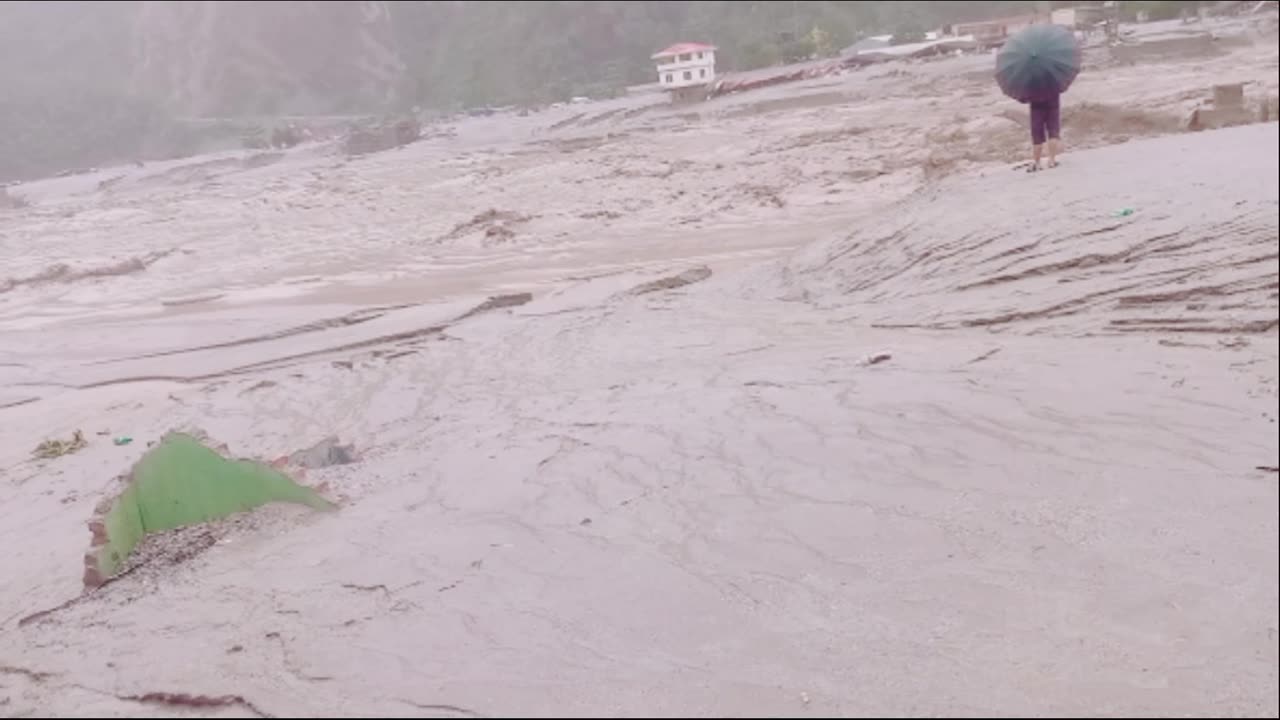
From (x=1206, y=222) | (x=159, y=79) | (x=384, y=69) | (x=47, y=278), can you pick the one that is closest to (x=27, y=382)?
(x=47, y=278)

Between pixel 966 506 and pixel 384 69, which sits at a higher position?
pixel 384 69

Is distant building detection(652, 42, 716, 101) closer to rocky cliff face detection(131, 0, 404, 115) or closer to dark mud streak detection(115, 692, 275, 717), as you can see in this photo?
rocky cliff face detection(131, 0, 404, 115)

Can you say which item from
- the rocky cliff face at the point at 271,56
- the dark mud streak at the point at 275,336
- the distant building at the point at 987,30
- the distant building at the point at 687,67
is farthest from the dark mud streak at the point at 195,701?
the rocky cliff face at the point at 271,56

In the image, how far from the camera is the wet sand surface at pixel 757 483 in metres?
2.77

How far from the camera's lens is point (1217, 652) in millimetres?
2686

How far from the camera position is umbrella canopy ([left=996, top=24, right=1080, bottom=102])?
648cm

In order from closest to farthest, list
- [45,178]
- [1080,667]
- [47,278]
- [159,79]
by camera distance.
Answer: [1080,667] < [47,278] < [45,178] < [159,79]

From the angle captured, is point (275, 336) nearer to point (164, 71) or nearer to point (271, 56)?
point (164, 71)

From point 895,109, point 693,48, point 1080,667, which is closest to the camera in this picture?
point 1080,667

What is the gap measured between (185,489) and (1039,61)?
553 cm

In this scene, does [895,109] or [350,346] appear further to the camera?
[895,109]

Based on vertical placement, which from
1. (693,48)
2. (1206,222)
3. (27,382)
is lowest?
(27,382)

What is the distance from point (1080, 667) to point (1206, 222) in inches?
133

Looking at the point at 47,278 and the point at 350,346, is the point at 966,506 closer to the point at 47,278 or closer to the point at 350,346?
the point at 350,346
